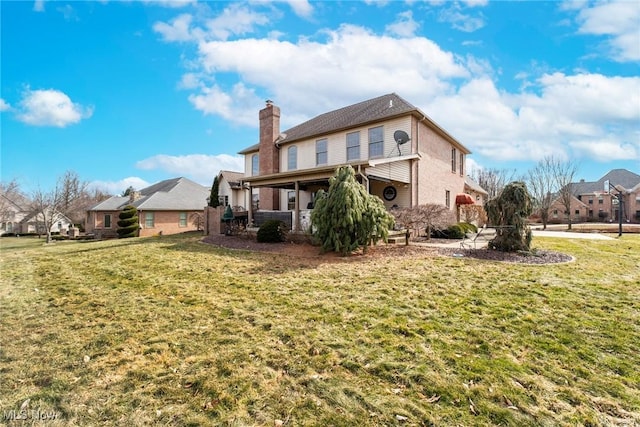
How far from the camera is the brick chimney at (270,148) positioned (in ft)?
68.9

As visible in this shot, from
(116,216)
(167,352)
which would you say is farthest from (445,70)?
(116,216)

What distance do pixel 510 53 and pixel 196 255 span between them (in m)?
14.8

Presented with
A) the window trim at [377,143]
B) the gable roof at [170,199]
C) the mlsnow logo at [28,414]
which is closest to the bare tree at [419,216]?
the window trim at [377,143]

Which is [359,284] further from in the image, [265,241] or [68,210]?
[68,210]

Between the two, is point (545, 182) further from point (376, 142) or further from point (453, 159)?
point (376, 142)

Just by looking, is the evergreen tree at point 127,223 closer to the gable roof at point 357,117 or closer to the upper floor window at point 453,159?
the gable roof at point 357,117

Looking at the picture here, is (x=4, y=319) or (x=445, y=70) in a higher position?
(x=445, y=70)

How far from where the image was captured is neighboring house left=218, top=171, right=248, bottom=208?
26561 millimetres

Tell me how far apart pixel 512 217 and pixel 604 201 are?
58.2 m

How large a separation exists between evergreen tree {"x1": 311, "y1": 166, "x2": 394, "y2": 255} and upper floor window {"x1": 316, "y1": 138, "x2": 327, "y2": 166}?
8.77 meters

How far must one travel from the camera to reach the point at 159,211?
96.0 ft

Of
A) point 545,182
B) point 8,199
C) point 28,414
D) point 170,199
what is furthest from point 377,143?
point 8,199

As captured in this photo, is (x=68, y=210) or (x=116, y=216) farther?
(x=68, y=210)

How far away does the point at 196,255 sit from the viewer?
10359mm
